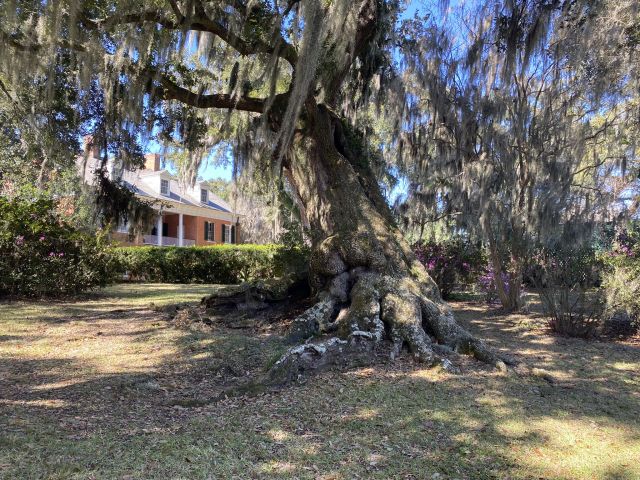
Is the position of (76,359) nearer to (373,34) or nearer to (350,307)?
(350,307)

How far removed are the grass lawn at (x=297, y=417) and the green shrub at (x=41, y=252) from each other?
386 centimetres

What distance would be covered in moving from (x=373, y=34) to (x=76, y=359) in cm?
664

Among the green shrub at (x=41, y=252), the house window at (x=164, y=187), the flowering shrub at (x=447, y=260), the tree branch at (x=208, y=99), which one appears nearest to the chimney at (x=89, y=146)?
the green shrub at (x=41, y=252)

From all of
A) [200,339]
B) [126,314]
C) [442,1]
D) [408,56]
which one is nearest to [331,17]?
[442,1]

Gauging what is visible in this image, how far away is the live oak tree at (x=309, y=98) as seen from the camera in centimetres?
589

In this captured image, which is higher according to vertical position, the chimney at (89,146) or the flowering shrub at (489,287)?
the chimney at (89,146)

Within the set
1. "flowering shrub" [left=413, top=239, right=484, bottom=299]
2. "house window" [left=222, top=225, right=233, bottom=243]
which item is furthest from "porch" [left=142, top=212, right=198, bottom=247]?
"flowering shrub" [left=413, top=239, right=484, bottom=299]

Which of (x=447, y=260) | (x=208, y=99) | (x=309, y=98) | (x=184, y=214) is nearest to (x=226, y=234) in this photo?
(x=184, y=214)

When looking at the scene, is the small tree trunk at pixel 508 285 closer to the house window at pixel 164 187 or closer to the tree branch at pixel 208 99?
the tree branch at pixel 208 99

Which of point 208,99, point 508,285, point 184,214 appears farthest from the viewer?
point 184,214

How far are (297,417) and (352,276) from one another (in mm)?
3016

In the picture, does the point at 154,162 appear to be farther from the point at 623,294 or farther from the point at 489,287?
the point at 623,294

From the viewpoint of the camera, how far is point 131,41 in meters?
7.24

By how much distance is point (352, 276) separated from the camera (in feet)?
21.9
